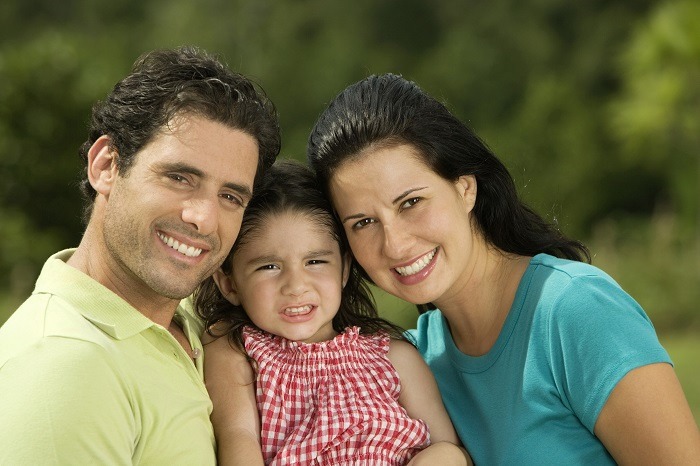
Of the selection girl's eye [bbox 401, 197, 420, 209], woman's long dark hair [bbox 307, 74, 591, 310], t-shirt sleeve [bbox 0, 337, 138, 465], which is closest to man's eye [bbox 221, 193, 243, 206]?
woman's long dark hair [bbox 307, 74, 591, 310]

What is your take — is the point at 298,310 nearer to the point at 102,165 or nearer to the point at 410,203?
the point at 410,203

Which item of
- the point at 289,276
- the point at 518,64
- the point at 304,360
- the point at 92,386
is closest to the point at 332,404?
the point at 304,360

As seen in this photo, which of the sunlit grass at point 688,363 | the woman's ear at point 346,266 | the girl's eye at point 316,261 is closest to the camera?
the girl's eye at point 316,261

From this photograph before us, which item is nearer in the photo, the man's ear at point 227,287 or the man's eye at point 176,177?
the man's eye at point 176,177

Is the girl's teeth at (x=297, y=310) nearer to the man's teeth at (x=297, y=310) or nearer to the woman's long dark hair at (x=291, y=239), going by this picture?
the man's teeth at (x=297, y=310)

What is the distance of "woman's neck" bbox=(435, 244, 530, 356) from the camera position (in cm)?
287

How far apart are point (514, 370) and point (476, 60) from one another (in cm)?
1867

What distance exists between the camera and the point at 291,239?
2857 mm

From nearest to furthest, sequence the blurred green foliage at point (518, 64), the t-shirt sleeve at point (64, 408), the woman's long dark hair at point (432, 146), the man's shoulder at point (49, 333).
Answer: the t-shirt sleeve at point (64, 408)
the man's shoulder at point (49, 333)
the woman's long dark hair at point (432, 146)
the blurred green foliage at point (518, 64)

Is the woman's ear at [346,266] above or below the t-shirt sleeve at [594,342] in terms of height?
above

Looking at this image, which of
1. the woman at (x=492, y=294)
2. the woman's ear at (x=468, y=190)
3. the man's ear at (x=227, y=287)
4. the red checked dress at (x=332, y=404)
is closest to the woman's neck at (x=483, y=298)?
the woman at (x=492, y=294)

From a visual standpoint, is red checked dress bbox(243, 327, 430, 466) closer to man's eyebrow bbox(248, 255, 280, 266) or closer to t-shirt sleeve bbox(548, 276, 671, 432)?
man's eyebrow bbox(248, 255, 280, 266)

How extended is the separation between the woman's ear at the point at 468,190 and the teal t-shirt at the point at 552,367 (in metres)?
0.27

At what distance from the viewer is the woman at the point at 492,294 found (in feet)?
8.02
